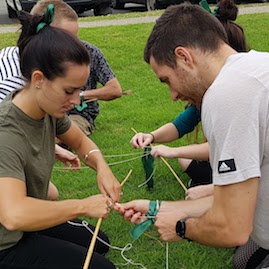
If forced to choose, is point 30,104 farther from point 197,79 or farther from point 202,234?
point 202,234

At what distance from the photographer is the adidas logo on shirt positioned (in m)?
1.50

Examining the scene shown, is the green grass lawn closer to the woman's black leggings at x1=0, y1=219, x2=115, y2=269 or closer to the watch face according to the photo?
the woman's black leggings at x1=0, y1=219, x2=115, y2=269

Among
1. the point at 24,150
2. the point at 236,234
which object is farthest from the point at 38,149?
the point at 236,234

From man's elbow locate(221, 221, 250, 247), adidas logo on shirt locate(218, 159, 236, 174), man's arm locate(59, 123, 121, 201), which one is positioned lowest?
man's arm locate(59, 123, 121, 201)

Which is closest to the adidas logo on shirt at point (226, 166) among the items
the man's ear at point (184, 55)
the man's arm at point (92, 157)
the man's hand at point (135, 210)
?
the man's ear at point (184, 55)

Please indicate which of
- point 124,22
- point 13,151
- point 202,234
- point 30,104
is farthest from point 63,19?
point 124,22

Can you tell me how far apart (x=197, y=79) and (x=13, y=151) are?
0.64m

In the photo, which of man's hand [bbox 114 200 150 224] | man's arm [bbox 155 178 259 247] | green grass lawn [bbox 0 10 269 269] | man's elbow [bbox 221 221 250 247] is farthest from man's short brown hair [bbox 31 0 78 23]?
man's elbow [bbox 221 221 250 247]

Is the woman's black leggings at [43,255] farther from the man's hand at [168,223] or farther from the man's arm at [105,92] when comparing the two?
the man's arm at [105,92]

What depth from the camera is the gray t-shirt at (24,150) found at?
68.9 inches

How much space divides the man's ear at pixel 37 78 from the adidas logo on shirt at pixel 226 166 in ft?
2.23

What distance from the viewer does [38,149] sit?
194 cm

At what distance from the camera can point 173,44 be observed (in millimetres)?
1602

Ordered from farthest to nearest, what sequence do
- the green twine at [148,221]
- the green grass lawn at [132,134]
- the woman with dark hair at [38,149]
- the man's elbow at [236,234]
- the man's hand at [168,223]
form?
the green grass lawn at [132,134] → the green twine at [148,221] → the man's hand at [168,223] → the woman with dark hair at [38,149] → the man's elbow at [236,234]
